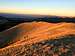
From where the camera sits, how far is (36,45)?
606 inches

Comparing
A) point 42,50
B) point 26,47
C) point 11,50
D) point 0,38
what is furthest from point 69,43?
point 0,38

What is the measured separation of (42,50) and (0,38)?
2263 centimetres

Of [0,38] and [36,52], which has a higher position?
[36,52]

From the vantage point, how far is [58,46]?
14.5 meters

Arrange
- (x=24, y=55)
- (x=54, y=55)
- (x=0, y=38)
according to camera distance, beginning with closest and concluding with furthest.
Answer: (x=54, y=55) < (x=24, y=55) < (x=0, y=38)

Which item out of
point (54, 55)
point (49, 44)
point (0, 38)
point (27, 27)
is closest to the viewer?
point (54, 55)

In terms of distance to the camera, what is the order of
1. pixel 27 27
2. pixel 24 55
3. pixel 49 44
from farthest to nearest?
pixel 27 27 < pixel 49 44 < pixel 24 55

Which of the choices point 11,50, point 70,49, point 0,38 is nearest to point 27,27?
point 0,38

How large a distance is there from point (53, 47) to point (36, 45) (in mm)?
1536

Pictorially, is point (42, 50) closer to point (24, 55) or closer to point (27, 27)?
point (24, 55)

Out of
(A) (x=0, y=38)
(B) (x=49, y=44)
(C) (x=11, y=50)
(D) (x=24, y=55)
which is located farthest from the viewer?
(A) (x=0, y=38)

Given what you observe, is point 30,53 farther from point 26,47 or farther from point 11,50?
point 11,50

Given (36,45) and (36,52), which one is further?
(36,45)

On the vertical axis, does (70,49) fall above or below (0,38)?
above
